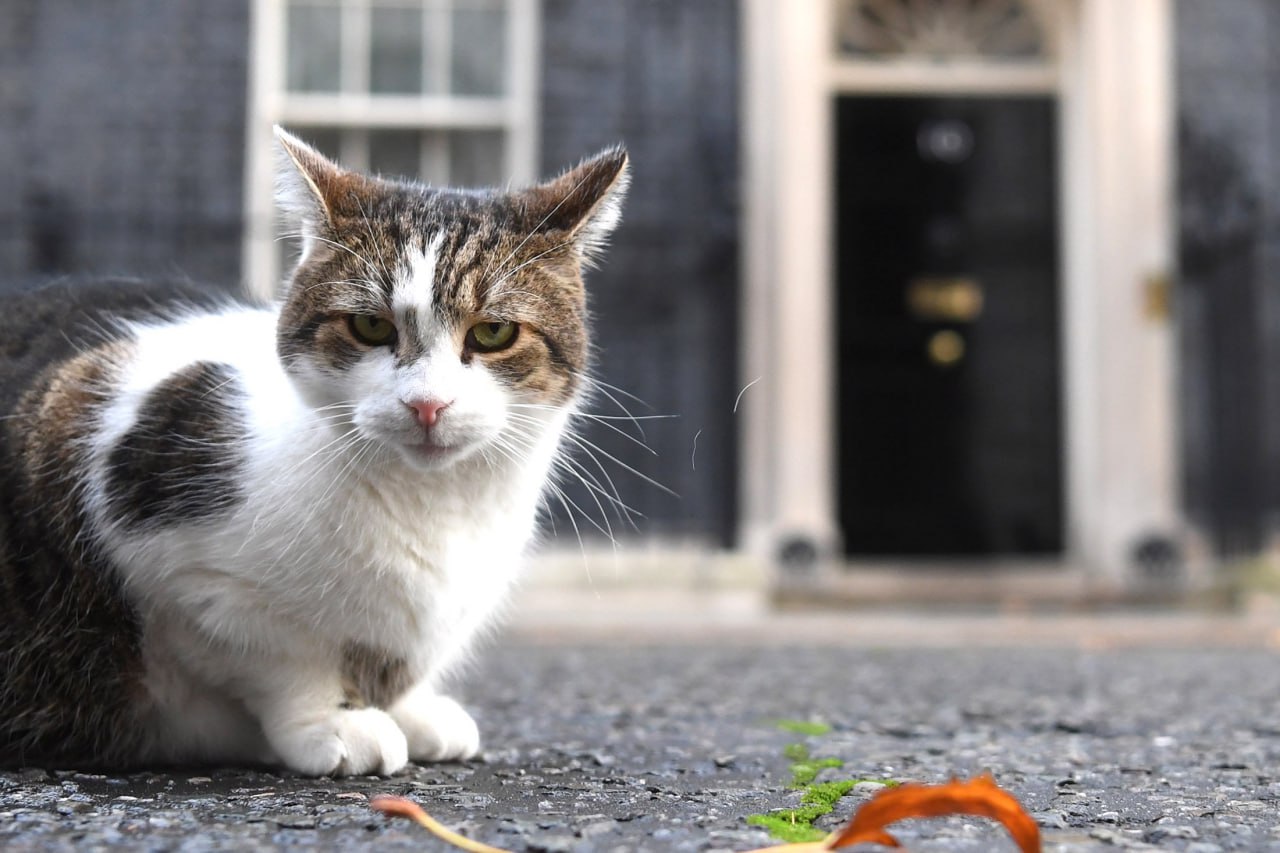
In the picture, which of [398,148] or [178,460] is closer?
[178,460]

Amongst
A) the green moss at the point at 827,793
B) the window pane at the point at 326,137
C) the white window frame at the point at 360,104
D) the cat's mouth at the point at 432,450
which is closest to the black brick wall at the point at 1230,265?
the white window frame at the point at 360,104

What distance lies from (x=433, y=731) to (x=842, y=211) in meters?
5.48

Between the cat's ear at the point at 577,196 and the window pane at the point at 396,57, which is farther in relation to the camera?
the window pane at the point at 396,57

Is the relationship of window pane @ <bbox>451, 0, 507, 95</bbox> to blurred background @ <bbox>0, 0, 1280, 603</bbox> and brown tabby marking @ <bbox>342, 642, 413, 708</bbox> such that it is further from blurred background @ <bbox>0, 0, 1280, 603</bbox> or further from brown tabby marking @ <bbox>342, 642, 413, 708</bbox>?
brown tabby marking @ <bbox>342, 642, 413, 708</bbox>

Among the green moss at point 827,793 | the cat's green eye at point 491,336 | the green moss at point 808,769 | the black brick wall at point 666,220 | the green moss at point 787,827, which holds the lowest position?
the green moss at point 808,769

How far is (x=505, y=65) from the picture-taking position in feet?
23.3

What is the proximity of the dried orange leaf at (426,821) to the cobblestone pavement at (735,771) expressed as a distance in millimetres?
18

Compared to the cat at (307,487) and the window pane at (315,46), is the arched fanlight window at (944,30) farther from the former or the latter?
the cat at (307,487)

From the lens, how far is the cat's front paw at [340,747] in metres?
1.88

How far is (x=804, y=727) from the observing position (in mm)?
2643

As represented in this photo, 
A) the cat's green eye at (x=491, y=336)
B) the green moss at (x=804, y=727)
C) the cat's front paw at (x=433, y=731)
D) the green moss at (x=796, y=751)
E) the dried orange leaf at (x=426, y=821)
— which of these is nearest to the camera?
the dried orange leaf at (x=426, y=821)

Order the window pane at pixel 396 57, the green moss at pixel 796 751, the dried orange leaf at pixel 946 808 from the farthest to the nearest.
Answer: the window pane at pixel 396 57 < the green moss at pixel 796 751 < the dried orange leaf at pixel 946 808

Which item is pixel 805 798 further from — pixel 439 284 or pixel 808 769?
pixel 439 284

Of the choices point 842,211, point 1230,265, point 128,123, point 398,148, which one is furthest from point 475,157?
point 1230,265
